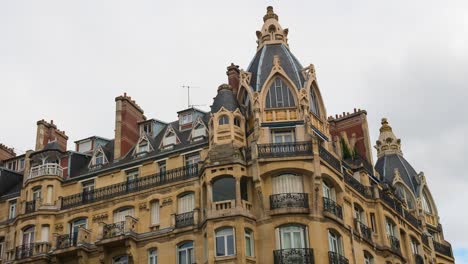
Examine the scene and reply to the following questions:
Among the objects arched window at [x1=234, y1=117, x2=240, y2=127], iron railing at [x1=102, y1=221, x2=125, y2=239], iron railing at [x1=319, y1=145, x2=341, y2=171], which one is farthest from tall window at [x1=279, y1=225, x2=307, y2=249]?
iron railing at [x1=102, y1=221, x2=125, y2=239]

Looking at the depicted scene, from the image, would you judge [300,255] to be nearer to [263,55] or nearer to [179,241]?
[179,241]

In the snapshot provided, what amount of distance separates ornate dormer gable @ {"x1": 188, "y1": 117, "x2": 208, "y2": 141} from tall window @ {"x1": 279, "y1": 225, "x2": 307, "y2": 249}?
8.82m

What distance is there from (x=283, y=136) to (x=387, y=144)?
1852 cm

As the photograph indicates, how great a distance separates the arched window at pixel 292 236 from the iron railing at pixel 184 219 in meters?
5.23

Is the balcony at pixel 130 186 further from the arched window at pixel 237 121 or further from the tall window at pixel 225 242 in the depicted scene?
the tall window at pixel 225 242

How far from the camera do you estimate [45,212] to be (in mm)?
46344

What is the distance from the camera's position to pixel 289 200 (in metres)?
39.9

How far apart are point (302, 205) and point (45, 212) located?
53.0ft

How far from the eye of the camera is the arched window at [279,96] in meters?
43.6

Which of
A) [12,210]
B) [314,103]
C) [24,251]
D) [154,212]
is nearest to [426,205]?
[314,103]

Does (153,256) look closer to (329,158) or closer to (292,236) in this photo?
(292,236)

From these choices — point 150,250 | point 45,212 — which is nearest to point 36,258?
point 45,212

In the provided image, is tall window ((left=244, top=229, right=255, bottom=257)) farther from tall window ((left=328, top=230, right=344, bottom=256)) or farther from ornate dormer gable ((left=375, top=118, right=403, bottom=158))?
ornate dormer gable ((left=375, top=118, right=403, bottom=158))

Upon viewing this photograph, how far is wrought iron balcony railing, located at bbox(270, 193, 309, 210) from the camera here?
3981cm
